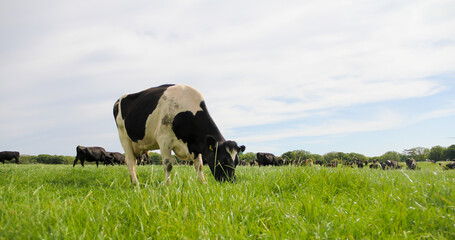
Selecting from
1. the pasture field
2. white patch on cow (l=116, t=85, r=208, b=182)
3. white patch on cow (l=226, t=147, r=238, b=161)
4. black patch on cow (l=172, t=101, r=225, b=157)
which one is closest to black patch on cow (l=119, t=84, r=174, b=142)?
white patch on cow (l=116, t=85, r=208, b=182)

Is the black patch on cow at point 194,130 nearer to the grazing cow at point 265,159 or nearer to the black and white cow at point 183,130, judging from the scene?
the black and white cow at point 183,130

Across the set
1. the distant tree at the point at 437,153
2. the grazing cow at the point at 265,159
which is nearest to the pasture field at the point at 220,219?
the grazing cow at the point at 265,159

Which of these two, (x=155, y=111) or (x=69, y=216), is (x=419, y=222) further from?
(x=155, y=111)

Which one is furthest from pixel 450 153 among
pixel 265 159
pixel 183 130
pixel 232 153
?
pixel 183 130

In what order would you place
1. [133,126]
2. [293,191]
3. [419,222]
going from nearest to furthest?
1. [419,222]
2. [293,191]
3. [133,126]

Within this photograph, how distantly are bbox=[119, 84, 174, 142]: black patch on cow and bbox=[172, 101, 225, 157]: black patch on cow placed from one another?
1107 millimetres

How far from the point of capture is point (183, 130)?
755cm

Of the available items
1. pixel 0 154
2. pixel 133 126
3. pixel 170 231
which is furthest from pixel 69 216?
pixel 0 154

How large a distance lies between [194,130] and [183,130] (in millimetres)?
278

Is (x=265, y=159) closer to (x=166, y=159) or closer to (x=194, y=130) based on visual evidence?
(x=194, y=130)

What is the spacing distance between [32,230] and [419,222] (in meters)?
3.82

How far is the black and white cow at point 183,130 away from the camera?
6.97 meters

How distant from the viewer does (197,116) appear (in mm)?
7633

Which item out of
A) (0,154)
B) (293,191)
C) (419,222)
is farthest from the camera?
(0,154)
